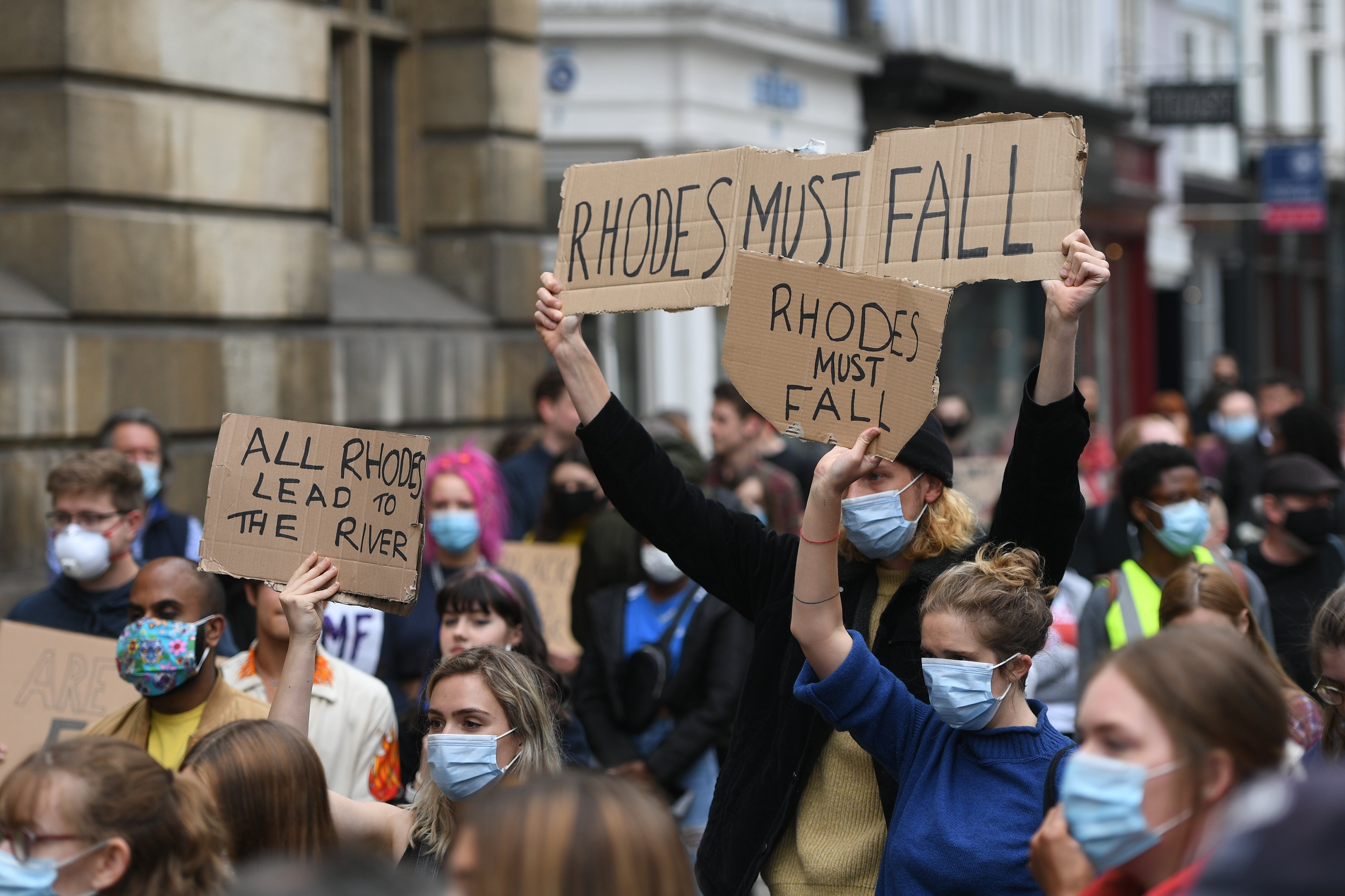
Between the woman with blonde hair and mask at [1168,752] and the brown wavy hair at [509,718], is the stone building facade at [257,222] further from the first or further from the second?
the woman with blonde hair and mask at [1168,752]

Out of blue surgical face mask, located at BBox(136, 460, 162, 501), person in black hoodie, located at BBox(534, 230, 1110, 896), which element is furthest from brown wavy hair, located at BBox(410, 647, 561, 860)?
blue surgical face mask, located at BBox(136, 460, 162, 501)

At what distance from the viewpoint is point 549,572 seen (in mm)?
6633

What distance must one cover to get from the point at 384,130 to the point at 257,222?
2.16 meters

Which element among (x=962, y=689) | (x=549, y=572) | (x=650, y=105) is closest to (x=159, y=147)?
(x=549, y=572)

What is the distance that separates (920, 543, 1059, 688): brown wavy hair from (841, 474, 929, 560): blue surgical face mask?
20 cm

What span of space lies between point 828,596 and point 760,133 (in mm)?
13072

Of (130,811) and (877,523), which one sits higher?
(877,523)

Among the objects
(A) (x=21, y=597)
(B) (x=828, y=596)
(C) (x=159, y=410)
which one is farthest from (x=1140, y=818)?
(C) (x=159, y=410)

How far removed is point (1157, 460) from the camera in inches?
211

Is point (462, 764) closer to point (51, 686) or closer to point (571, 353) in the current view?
point (571, 353)

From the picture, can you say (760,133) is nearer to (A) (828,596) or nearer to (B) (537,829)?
(A) (828,596)

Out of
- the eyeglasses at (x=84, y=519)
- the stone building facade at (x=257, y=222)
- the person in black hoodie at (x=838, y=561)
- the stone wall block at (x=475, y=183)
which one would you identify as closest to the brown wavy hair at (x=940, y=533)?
the person in black hoodie at (x=838, y=561)

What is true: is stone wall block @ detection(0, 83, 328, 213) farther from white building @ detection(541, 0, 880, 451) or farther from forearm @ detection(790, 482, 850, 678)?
forearm @ detection(790, 482, 850, 678)

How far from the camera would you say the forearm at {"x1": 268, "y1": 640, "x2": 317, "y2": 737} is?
351 cm
